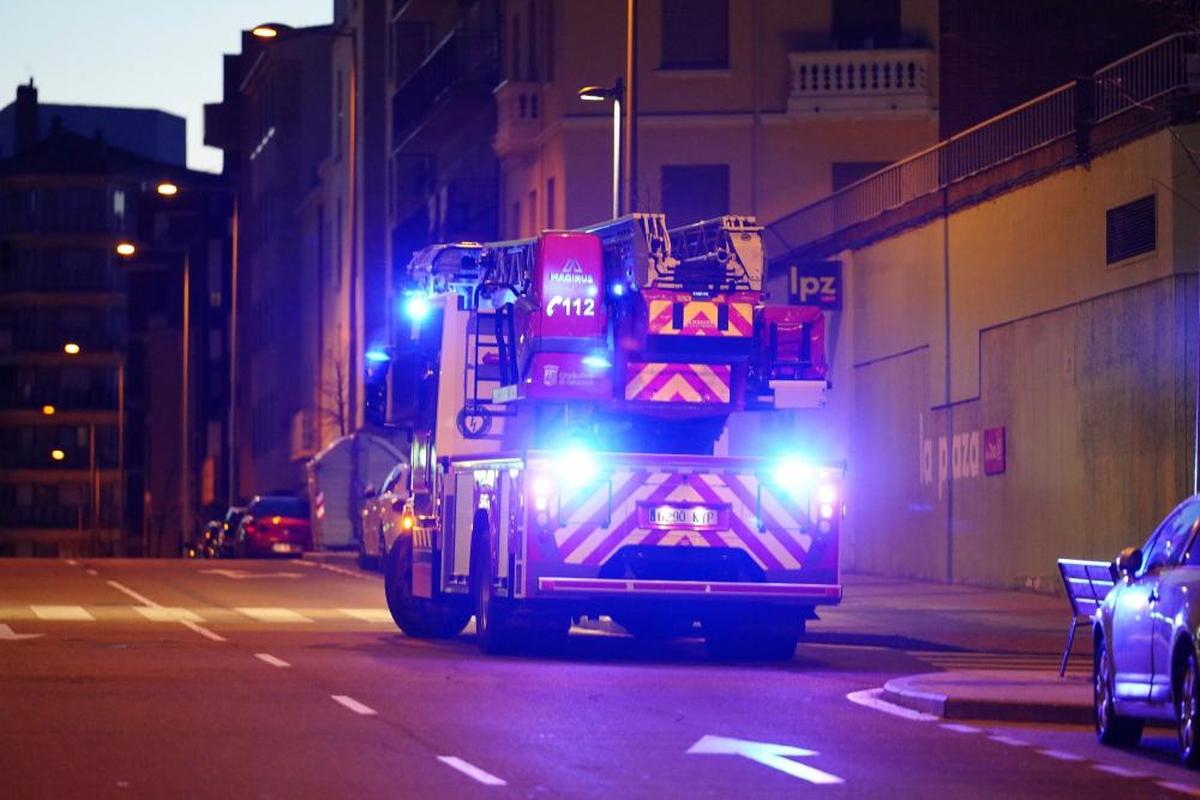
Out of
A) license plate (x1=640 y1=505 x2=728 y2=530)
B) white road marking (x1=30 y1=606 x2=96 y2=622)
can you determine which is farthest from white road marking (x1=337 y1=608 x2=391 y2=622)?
license plate (x1=640 y1=505 x2=728 y2=530)

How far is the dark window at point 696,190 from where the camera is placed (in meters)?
53.8

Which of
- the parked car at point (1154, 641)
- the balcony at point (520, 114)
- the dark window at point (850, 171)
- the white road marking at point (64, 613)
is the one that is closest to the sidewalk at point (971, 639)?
the parked car at point (1154, 641)

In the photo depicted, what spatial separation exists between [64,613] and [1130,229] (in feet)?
42.0

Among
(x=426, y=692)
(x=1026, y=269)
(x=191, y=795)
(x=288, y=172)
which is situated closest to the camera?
(x=191, y=795)

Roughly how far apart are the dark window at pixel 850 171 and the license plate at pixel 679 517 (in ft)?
98.3

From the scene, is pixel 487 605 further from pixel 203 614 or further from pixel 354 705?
pixel 203 614

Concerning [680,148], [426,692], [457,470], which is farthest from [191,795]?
[680,148]

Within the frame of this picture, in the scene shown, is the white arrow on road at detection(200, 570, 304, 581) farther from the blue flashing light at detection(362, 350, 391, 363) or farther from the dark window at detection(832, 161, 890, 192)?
the blue flashing light at detection(362, 350, 391, 363)

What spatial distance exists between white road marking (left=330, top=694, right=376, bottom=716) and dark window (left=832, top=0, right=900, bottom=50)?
3566 centimetres

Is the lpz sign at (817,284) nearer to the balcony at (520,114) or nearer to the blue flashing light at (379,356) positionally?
the balcony at (520,114)

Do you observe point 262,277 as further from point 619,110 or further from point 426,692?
point 426,692

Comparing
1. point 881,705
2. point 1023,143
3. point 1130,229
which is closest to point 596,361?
point 881,705

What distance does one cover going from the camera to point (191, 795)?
1302 cm

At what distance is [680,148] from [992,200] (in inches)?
648
